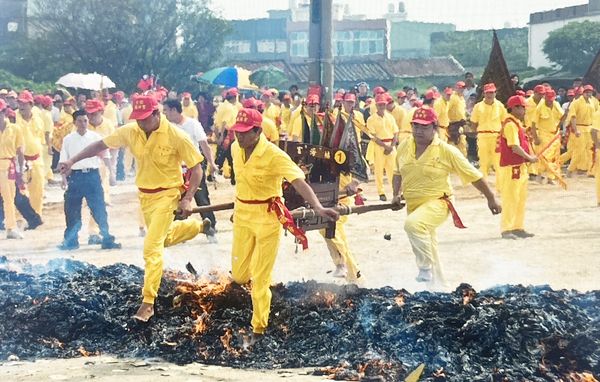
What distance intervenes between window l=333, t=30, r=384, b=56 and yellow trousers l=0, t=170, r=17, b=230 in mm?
56459

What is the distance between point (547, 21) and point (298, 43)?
25.2 metres

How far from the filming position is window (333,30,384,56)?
233 feet

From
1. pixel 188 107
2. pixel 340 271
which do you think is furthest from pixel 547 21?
pixel 340 271

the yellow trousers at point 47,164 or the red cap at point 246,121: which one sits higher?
the red cap at point 246,121

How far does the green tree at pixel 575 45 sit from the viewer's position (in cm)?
4334

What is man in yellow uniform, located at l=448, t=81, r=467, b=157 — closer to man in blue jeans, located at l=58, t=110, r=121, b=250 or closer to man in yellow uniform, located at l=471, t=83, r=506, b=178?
man in yellow uniform, located at l=471, t=83, r=506, b=178

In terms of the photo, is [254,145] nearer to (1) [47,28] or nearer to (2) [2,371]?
(2) [2,371]

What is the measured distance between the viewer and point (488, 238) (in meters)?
14.4

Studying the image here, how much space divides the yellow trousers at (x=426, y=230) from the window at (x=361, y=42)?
61507mm

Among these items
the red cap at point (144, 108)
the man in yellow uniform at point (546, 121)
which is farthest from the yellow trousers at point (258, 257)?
the man in yellow uniform at point (546, 121)

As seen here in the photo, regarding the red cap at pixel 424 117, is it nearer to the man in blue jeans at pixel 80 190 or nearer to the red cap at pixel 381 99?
the man in blue jeans at pixel 80 190

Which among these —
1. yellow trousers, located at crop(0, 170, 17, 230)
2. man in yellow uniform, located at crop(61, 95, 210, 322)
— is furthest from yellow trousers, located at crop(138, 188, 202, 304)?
yellow trousers, located at crop(0, 170, 17, 230)

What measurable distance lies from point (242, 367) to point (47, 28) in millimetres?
33976

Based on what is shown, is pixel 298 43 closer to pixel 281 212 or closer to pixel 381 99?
pixel 381 99
